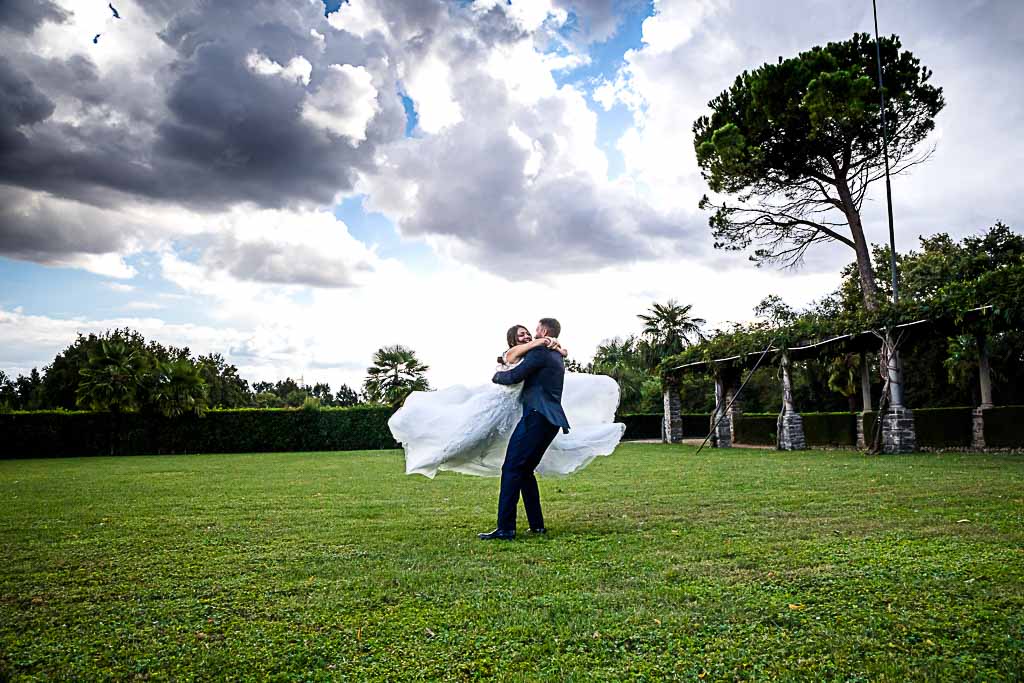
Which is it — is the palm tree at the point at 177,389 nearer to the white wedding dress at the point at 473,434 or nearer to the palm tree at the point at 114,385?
the palm tree at the point at 114,385

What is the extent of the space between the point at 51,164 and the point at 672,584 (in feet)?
48.1

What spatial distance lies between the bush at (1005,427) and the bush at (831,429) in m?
5.21

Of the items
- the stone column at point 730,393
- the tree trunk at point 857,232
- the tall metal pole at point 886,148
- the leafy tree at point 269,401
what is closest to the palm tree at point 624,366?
the stone column at point 730,393

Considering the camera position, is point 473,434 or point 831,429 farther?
point 831,429

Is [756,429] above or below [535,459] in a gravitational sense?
below

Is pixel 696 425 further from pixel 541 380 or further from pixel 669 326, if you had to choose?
pixel 541 380

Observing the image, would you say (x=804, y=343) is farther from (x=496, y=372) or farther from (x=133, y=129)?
(x=133, y=129)

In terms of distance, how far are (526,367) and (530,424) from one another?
21.3 inches

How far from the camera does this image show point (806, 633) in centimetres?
348

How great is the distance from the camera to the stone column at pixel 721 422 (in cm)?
2639

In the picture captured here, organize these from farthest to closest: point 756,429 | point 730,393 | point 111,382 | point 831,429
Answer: point 730,393 → point 111,382 → point 756,429 → point 831,429

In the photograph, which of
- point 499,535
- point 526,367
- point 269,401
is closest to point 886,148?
point 526,367

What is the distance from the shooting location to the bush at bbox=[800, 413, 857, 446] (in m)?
23.5

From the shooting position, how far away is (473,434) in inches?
268
